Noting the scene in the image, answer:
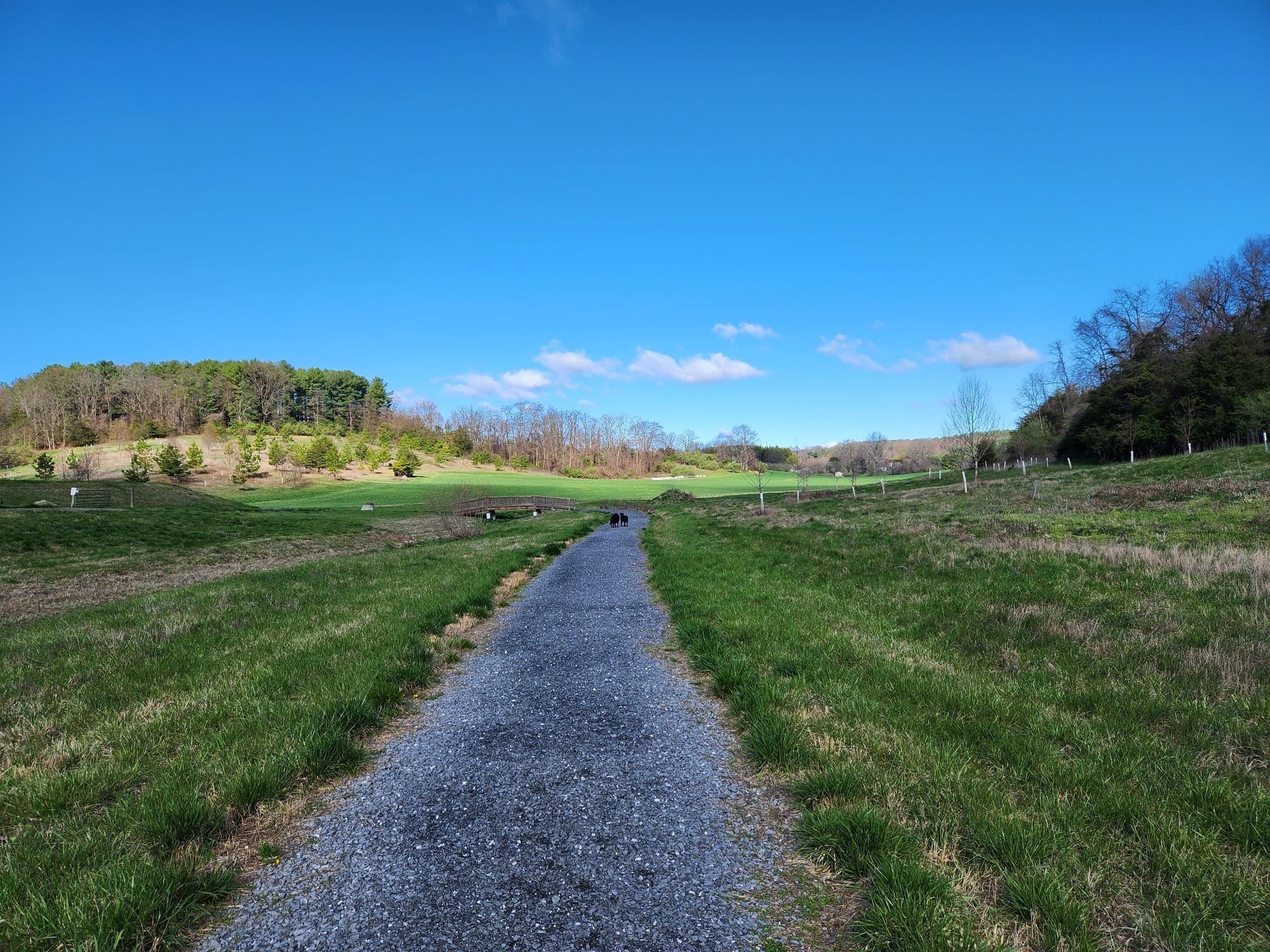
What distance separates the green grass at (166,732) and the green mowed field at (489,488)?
48.0 m

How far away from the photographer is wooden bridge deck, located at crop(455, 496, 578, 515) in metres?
58.0

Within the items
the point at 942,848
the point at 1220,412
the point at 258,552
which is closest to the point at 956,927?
the point at 942,848

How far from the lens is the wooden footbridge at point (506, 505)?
5806 centimetres

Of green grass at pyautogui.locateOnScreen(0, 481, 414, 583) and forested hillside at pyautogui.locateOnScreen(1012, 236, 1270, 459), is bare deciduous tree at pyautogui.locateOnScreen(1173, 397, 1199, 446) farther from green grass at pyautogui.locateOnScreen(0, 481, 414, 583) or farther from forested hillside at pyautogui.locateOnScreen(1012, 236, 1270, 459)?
green grass at pyautogui.locateOnScreen(0, 481, 414, 583)

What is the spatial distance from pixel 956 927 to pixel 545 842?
2.38 metres

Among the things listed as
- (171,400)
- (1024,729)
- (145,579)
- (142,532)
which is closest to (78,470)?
(142,532)

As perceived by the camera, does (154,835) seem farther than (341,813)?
No

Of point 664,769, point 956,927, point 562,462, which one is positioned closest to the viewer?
point 956,927

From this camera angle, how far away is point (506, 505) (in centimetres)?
6531

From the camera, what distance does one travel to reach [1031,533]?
54.3 feet

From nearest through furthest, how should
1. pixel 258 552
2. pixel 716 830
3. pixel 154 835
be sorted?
1. pixel 154 835
2. pixel 716 830
3. pixel 258 552

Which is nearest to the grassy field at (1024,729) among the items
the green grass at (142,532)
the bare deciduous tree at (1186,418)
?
the green grass at (142,532)

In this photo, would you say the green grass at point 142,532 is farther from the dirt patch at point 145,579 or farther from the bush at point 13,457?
the bush at point 13,457

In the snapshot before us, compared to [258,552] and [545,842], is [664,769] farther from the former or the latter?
[258,552]
